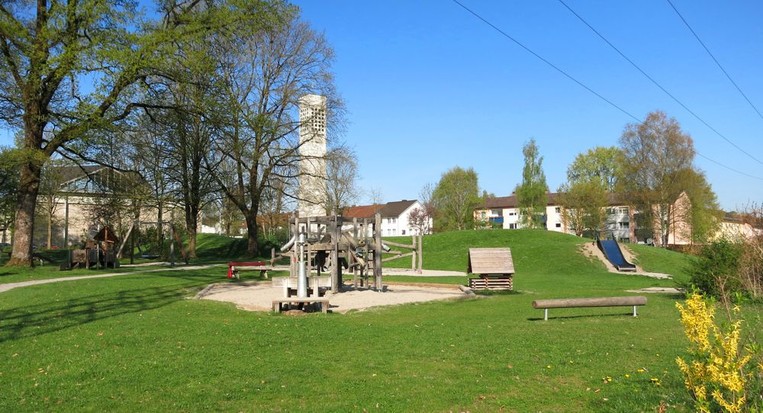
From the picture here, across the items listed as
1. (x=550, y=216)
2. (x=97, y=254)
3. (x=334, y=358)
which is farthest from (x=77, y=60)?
(x=550, y=216)

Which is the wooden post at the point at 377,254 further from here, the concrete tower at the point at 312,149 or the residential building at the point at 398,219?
the residential building at the point at 398,219

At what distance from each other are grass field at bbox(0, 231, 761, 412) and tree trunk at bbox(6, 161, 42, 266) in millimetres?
11195

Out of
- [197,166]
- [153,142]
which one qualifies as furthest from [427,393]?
[153,142]

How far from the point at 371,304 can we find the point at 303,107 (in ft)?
81.5

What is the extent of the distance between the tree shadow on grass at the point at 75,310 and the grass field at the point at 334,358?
0.13 ft

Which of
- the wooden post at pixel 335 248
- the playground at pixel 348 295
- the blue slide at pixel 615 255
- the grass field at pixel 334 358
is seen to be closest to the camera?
the grass field at pixel 334 358

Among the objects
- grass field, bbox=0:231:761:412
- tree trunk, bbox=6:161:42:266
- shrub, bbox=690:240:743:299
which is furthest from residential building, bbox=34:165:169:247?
shrub, bbox=690:240:743:299

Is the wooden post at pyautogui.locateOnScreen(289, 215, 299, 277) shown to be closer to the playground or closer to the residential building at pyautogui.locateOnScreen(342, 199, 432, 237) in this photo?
the playground

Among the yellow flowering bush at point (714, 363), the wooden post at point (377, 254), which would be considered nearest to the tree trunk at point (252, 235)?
the wooden post at point (377, 254)

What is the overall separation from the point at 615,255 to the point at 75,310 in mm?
29576

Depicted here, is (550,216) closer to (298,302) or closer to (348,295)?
(348,295)

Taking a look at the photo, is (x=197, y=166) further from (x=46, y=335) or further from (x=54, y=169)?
(x=46, y=335)

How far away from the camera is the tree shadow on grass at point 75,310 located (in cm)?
1029

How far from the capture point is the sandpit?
14922 millimetres
